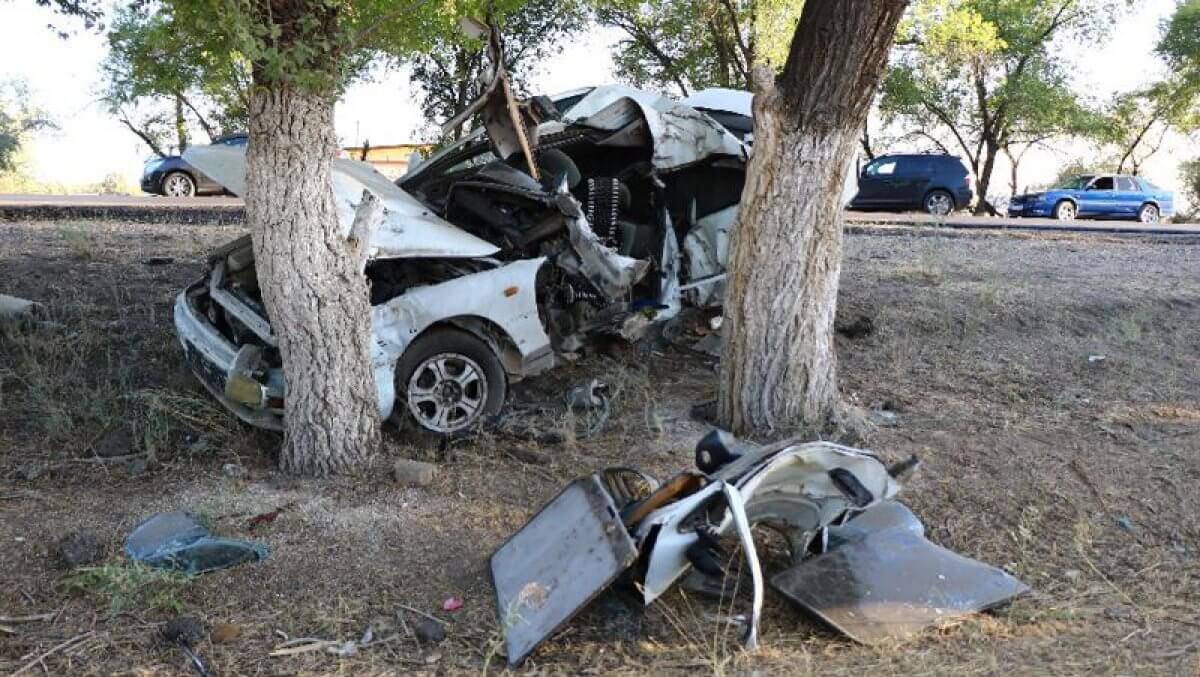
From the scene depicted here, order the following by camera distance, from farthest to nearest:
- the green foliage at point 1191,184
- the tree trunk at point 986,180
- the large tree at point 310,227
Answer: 1. the green foliage at point 1191,184
2. the tree trunk at point 986,180
3. the large tree at point 310,227

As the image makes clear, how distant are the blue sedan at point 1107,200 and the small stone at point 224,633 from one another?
2781 centimetres

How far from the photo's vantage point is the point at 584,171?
26.7 ft

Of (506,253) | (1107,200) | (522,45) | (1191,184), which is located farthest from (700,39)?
(506,253)

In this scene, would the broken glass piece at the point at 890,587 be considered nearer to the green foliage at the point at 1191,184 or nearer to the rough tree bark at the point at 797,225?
the rough tree bark at the point at 797,225

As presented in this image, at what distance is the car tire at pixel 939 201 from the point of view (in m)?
25.7

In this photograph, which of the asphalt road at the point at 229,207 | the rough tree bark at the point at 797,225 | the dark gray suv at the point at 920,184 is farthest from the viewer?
the dark gray suv at the point at 920,184

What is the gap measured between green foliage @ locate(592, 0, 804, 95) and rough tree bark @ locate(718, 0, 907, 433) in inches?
832

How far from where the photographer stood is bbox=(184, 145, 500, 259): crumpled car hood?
19.1ft

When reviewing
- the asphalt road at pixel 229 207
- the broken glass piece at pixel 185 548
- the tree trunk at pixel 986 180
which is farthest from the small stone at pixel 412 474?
the tree trunk at pixel 986 180

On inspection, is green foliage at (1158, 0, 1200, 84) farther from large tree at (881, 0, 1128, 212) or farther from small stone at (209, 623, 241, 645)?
small stone at (209, 623, 241, 645)

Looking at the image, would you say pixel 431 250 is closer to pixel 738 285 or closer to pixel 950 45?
pixel 738 285

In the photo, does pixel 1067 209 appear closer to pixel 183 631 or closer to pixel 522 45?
pixel 522 45

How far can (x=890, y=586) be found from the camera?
3.96m

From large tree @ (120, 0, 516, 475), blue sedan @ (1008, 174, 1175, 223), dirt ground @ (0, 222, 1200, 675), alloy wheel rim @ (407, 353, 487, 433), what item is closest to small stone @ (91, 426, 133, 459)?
dirt ground @ (0, 222, 1200, 675)
